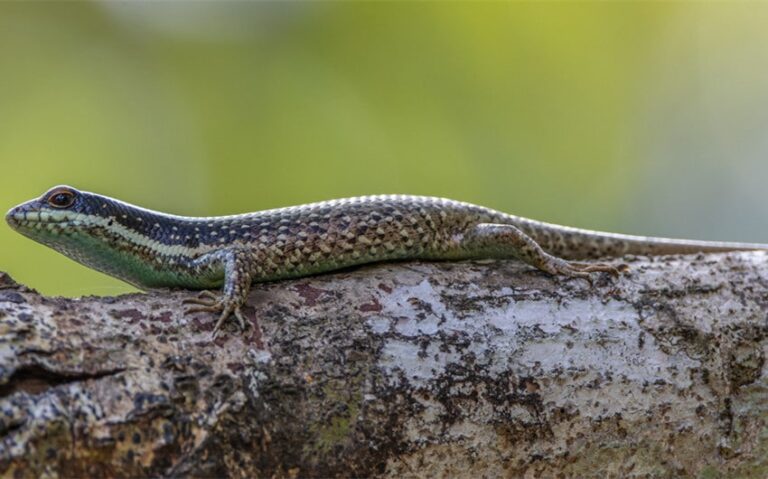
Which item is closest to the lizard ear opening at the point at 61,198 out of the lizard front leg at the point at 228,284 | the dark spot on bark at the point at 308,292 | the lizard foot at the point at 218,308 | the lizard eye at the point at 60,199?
the lizard eye at the point at 60,199

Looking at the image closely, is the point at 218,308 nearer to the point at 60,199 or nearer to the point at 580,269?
the point at 60,199

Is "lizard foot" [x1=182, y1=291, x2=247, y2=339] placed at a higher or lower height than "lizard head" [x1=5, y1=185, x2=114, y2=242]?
lower

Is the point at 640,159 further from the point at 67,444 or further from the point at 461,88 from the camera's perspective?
the point at 67,444

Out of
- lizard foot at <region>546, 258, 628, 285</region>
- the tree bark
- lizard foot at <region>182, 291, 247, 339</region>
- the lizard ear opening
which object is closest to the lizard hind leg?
lizard foot at <region>546, 258, 628, 285</region>

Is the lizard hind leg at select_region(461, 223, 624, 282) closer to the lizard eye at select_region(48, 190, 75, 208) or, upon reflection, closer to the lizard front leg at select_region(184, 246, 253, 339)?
the lizard front leg at select_region(184, 246, 253, 339)

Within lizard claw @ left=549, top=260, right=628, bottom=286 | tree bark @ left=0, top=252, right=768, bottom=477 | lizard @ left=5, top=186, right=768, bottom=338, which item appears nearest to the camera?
tree bark @ left=0, top=252, right=768, bottom=477

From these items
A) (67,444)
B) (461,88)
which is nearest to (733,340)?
(67,444)

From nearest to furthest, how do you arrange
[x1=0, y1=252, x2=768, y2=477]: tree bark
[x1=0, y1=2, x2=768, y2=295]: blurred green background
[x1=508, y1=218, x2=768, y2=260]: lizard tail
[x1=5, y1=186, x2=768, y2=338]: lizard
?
[x1=0, y1=252, x2=768, y2=477]: tree bark
[x1=5, y1=186, x2=768, y2=338]: lizard
[x1=508, y1=218, x2=768, y2=260]: lizard tail
[x1=0, y1=2, x2=768, y2=295]: blurred green background
